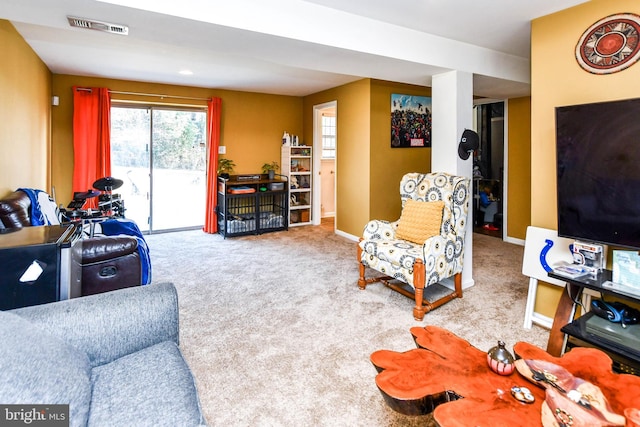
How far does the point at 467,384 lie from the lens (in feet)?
4.45

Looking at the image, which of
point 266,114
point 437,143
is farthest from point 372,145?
point 266,114

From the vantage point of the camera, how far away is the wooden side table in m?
1.19

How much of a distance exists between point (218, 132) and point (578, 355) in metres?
5.60

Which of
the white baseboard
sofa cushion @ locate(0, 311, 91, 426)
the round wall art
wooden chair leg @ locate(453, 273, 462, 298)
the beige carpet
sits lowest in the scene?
the beige carpet

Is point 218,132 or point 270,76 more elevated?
point 270,76

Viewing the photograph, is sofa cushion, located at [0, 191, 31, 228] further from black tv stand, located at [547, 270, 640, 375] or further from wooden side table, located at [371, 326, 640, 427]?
black tv stand, located at [547, 270, 640, 375]

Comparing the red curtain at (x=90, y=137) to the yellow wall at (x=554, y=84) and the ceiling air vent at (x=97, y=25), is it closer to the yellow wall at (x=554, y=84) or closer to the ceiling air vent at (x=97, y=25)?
the ceiling air vent at (x=97, y=25)

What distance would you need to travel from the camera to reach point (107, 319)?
149 cm

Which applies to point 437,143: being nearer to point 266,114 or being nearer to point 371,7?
point 371,7

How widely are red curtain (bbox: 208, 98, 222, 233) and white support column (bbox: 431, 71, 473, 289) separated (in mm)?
3718

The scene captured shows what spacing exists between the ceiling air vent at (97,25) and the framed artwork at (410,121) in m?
3.71

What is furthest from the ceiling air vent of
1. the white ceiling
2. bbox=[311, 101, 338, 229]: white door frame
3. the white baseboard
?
bbox=[311, 101, 338, 229]: white door frame

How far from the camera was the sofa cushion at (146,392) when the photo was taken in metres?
1.12

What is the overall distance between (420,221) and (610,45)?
1.80 metres
